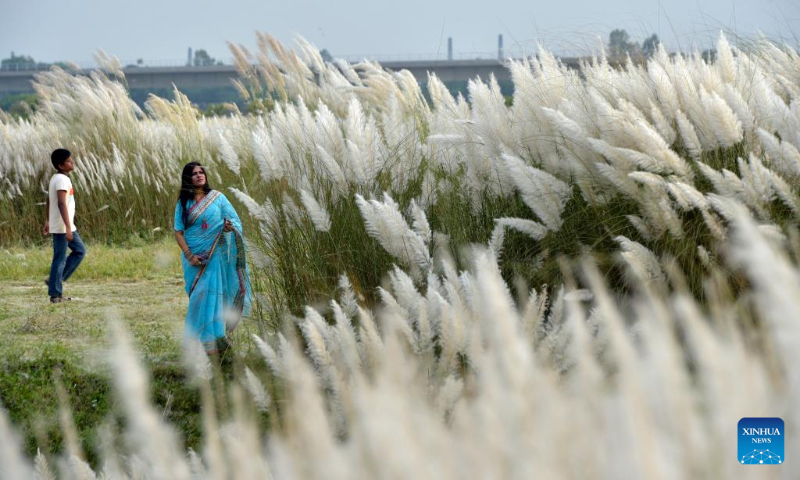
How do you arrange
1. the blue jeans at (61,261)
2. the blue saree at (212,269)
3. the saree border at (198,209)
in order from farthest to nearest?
the blue jeans at (61,261)
the saree border at (198,209)
the blue saree at (212,269)

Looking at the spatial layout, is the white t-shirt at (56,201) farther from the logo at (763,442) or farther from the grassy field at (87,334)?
the logo at (763,442)

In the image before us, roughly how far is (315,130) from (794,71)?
96.3 inches

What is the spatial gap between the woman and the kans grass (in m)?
0.65

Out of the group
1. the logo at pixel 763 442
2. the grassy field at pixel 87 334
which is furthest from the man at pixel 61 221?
the logo at pixel 763 442

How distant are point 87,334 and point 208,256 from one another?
146 centimetres

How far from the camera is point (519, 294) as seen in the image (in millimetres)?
3727

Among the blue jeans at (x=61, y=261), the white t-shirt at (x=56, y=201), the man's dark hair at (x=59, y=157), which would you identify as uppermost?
the man's dark hair at (x=59, y=157)

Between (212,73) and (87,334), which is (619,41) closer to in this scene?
(87,334)

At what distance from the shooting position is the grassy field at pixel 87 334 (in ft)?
15.7

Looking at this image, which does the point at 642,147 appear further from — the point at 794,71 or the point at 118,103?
the point at 118,103

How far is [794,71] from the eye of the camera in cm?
459

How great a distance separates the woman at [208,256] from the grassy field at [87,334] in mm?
266

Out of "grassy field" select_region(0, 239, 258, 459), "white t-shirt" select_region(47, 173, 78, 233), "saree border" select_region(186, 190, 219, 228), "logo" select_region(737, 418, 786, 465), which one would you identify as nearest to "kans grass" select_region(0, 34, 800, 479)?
"logo" select_region(737, 418, 786, 465)

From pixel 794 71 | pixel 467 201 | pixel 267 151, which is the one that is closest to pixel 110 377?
pixel 267 151
